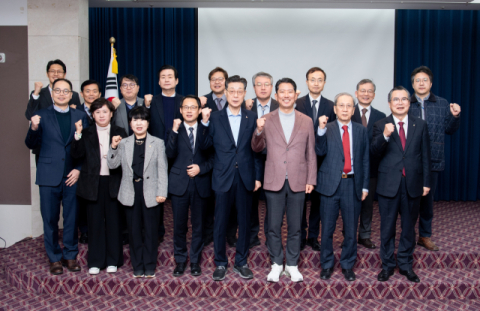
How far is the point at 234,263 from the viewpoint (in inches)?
130

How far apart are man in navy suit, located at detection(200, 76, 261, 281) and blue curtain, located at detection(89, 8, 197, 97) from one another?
2.90 meters

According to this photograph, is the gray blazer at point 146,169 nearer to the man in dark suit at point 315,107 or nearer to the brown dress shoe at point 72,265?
the brown dress shoe at point 72,265

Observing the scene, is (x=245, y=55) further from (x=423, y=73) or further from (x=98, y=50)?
(x=423, y=73)

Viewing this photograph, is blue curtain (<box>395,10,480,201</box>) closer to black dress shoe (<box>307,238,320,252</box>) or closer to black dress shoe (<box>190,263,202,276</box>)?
black dress shoe (<box>307,238,320,252</box>)

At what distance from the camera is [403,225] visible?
3.17 m

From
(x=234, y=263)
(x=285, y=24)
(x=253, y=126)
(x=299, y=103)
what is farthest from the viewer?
(x=285, y=24)

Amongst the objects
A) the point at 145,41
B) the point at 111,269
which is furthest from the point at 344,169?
the point at 145,41

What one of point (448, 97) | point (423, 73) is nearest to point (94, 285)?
point (423, 73)

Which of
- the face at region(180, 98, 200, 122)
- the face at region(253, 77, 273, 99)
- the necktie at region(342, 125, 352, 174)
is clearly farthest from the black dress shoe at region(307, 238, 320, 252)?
the face at region(180, 98, 200, 122)

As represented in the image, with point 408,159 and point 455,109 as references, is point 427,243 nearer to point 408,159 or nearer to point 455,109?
point 408,159

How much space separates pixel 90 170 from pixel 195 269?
4.01ft

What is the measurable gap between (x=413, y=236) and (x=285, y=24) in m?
3.68

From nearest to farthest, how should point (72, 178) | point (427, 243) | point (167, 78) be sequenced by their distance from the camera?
point (72, 178), point (167, 78), point (427, 243)

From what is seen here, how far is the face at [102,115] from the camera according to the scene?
3.12 metres
